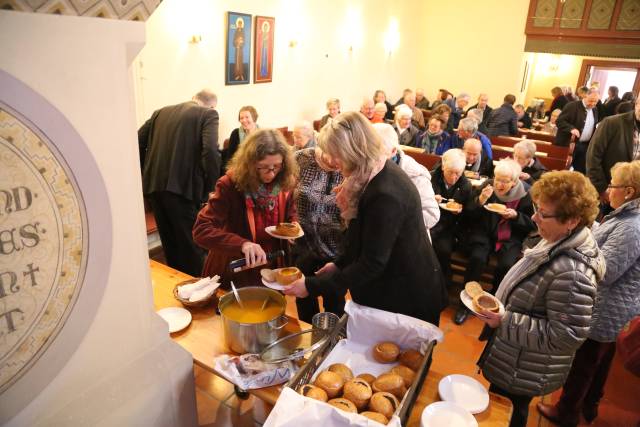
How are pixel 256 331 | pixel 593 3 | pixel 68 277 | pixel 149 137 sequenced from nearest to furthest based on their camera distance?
pixel 68 277
pixel 256 331
pixel 149 137
pixel 593 3

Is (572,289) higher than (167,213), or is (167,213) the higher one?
(572,289)

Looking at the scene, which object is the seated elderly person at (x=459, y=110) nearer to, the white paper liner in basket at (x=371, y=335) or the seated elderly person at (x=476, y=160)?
the seated elderly person at (x=476, y=160)

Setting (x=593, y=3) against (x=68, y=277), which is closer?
(x=68, y=277)

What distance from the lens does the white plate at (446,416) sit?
4.51ft

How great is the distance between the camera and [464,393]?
1529 millimetres

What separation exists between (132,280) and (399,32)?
1103 cm

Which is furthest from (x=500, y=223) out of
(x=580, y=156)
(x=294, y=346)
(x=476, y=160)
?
(x=580, y=156)

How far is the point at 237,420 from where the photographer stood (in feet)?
8.38

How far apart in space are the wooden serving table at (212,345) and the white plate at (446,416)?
0.06m

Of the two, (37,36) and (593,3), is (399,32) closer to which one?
(593,3)

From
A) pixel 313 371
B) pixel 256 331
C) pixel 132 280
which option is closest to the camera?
pixel 132 280

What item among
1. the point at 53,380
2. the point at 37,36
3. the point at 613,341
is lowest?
the point at 613,341

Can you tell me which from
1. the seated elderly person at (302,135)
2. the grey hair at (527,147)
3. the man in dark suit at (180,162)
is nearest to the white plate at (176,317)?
the man in dark suit at (180,162)

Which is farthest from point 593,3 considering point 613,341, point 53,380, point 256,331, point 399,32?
point 53,380
